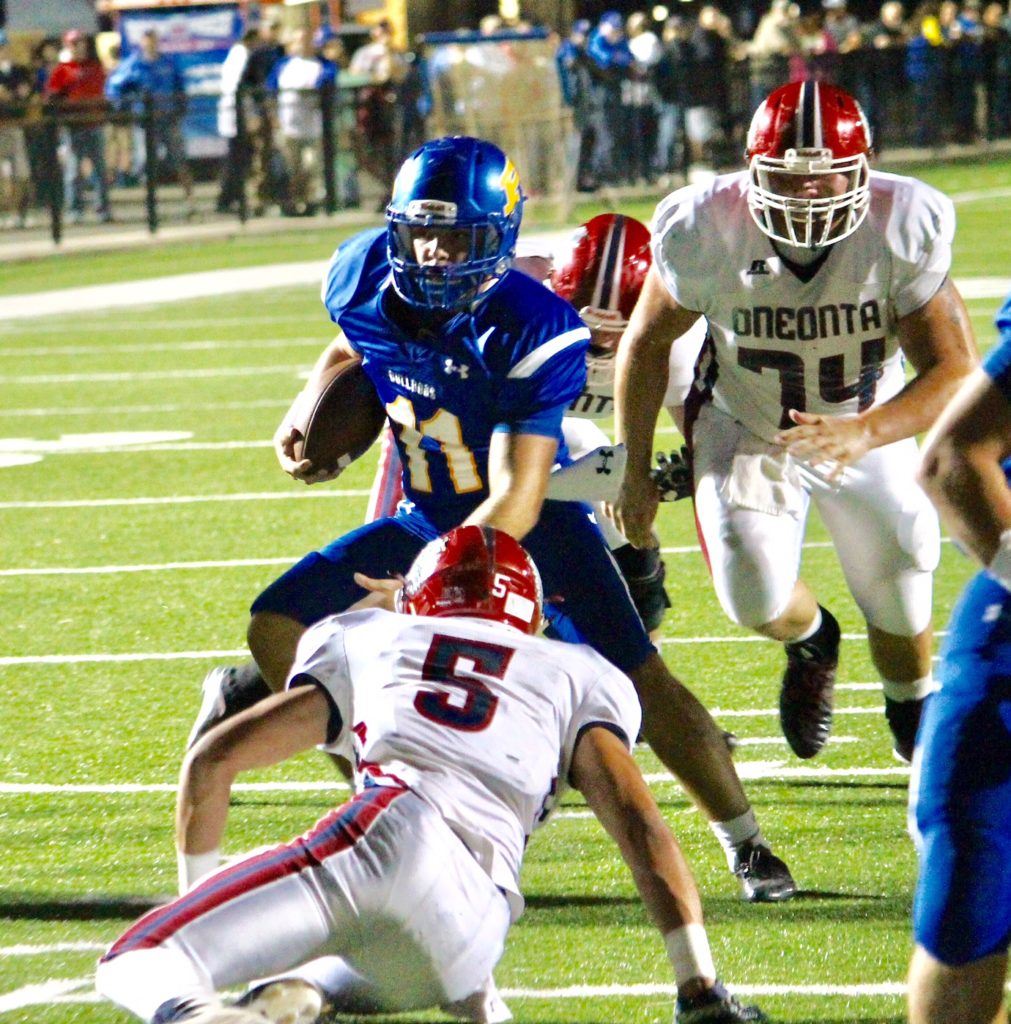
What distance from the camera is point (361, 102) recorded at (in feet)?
69.9

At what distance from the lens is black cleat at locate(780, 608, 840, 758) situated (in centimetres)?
524

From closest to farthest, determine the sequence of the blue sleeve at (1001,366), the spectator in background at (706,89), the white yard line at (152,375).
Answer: the blue sleeve at (1001,366)
the white yard line at (152,375)
the spectator in background at (706,89)

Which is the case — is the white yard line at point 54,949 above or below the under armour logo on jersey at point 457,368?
below

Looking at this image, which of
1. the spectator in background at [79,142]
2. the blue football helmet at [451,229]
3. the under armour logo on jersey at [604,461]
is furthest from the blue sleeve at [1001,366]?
the spectator in background at [79,142]

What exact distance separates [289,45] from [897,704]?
63.5ft

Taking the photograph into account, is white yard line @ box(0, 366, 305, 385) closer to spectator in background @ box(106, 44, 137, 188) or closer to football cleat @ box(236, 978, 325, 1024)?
spectator in background @ box(106, 44, 137, 188)

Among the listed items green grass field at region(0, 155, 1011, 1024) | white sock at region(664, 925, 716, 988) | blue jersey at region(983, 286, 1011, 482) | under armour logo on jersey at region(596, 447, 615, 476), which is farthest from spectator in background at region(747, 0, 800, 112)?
blue jersey at region(983, 286, 1011, 482)

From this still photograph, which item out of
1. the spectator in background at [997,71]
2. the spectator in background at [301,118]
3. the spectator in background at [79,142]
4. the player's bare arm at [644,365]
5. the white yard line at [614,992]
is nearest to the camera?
the white yard line at [614,992]

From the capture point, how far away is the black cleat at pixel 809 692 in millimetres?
5238

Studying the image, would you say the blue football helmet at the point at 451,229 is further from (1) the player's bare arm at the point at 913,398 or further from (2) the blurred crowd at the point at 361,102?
(2) the blurred crowd at the point at 361,102

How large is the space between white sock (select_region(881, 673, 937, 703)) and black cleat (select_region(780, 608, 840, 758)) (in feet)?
0.47

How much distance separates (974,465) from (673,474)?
2.54 metres

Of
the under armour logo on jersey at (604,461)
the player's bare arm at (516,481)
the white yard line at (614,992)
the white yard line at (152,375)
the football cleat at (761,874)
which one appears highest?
the player's bare arm at (516,481)

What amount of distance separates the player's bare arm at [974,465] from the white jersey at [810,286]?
207 centimetres
